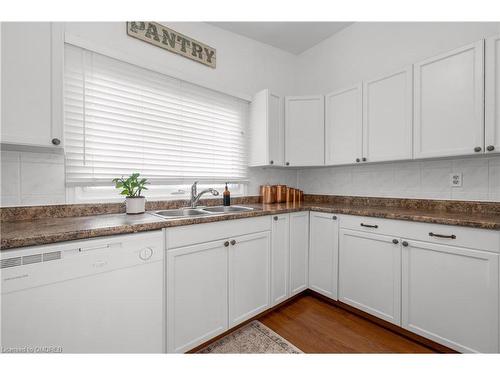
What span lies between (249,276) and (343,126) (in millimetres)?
1746

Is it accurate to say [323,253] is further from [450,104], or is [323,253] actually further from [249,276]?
[450,104]

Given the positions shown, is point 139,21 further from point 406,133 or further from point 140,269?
point 406,133

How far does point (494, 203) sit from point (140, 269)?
98.0 inches

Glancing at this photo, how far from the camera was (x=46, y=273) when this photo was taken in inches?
37.3

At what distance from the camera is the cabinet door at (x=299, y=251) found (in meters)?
2.08

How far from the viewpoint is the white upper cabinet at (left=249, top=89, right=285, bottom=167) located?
2.42 m

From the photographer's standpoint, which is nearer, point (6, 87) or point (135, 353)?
point (6, 87)

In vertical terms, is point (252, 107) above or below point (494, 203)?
above

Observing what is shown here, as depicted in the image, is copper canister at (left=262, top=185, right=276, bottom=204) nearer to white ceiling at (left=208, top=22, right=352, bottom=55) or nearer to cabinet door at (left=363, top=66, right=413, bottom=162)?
cabinet door at (left=363, top=66, right=413, bottom=162)

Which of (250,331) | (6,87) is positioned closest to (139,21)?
(6,87)

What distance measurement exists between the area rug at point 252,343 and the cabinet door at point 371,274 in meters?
0.72

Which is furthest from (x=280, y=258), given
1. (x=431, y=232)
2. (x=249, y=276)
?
(x=431, y=232)

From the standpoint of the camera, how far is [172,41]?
2.02m

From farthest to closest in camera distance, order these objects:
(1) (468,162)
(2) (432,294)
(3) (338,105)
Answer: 1. (3) (338,105)
2. (1) (468,162)
3. (2) (432,294)
